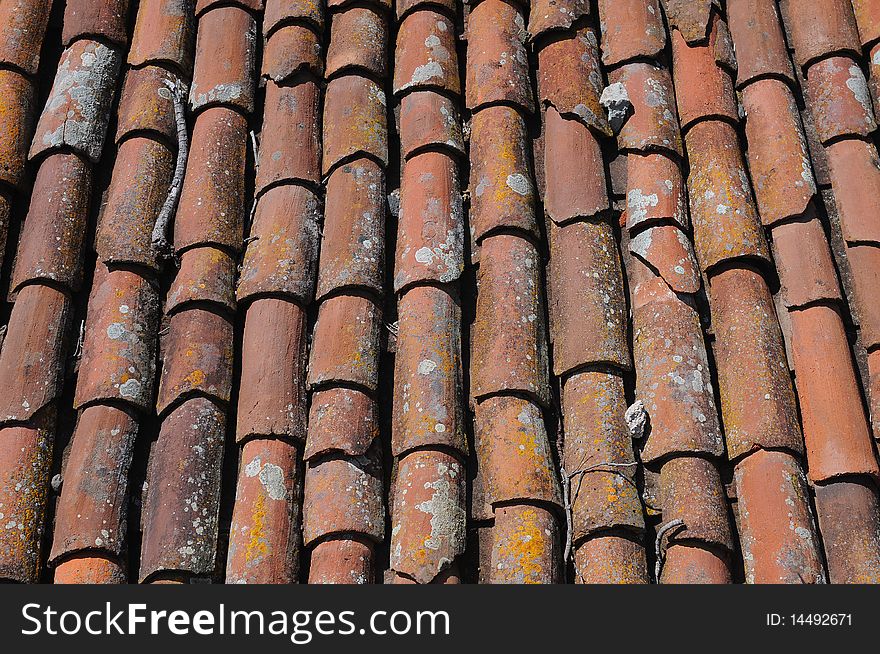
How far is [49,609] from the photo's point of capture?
2.76 m

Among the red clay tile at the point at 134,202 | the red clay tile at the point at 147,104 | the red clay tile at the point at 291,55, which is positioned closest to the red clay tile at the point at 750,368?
the red clay tile at the point at 291,55

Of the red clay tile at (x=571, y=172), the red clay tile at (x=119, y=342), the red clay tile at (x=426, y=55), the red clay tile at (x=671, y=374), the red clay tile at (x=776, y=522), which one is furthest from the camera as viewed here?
the red clay tile at (x=426, y=55)

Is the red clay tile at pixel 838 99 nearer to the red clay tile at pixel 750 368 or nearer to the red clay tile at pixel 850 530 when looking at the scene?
the red clay tile at pixel 750 368

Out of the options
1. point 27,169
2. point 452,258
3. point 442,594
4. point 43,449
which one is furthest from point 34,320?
point 442,594

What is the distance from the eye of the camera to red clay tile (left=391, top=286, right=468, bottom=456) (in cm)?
304

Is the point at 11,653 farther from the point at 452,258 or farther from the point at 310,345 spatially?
the point at 452,258

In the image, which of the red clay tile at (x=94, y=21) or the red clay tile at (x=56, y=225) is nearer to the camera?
the red clay tile at (x=56, y=225)

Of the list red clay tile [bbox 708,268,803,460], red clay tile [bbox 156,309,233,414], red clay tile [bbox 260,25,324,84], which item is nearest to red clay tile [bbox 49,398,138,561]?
red clay tile [bbox 156,309,233,414]

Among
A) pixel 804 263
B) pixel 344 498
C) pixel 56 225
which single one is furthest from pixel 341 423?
pixel 804 263

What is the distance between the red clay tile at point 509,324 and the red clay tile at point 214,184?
0.91 m

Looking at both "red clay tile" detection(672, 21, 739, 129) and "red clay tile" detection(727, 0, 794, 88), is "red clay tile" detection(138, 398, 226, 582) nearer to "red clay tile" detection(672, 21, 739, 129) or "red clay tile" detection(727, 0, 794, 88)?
"red clay tile" detection(672, 21, 739, 129)

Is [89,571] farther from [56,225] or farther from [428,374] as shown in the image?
[56,225]

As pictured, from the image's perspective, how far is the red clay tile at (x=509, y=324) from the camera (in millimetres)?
3115

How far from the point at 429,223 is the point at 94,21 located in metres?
1.78
